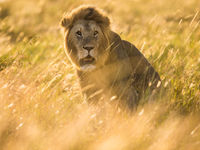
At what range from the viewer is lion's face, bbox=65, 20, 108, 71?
4.75m

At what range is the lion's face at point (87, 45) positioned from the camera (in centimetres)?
475

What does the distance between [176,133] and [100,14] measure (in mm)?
2129

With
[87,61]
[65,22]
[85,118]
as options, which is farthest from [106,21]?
[85,118]

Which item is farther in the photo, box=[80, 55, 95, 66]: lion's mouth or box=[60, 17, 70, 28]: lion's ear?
box=[60, 17, 70, 28]: lion's ear

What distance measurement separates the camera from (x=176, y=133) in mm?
3781

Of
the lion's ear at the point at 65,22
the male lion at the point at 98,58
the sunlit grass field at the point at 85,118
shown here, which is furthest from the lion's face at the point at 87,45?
the sunlit grass field at the point at 85,118

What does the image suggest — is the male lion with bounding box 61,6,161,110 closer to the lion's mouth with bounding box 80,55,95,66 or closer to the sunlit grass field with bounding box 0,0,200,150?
the lion's mouth with bounding box 80,55,95,66

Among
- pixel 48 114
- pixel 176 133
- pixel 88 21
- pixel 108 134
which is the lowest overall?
pixel 176 133

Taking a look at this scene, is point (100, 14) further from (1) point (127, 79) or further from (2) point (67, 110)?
(2) point (67, 110)

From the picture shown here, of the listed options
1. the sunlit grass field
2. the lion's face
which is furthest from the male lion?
the sunlit grass field

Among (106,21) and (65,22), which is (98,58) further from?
(65,22)

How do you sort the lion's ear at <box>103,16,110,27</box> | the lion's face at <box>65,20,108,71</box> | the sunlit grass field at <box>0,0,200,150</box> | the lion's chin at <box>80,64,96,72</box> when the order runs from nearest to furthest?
the sunlit grass field at <box>0,0,200,150</box>, the lion's face at <box>65,20,108,71</box>, the lion's chin at <box>80,64,96,72</box>, the lion's ear at <box>103,16,110,27</box>

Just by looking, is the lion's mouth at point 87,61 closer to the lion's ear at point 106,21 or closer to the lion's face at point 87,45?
the lion's face at point 87,45

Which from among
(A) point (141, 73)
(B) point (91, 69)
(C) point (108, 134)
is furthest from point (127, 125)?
(A) point (141, 73)
